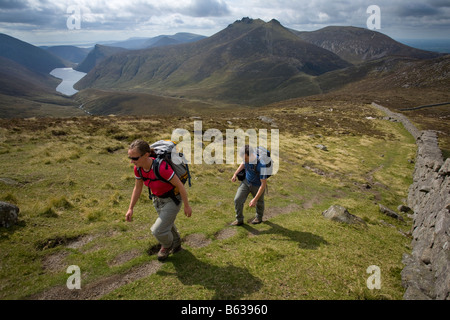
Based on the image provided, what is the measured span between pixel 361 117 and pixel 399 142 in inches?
880

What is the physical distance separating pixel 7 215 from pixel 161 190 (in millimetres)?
6085

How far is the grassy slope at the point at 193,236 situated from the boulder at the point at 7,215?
11.8 inches

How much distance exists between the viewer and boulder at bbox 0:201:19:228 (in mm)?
8109

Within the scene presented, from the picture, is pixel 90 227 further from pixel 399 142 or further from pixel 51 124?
pixel 399 142

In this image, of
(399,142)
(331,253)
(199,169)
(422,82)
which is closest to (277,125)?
(399,142)

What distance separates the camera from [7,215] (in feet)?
27.1

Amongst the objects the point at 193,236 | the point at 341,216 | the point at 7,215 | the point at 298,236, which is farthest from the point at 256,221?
the point at 7,215

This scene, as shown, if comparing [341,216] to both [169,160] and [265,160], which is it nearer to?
[265,160]

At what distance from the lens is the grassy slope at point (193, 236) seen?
21.7ft

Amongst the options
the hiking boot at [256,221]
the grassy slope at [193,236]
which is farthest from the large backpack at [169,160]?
the hiking boot at [256,221]

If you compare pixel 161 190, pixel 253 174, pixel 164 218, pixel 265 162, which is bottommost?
pixel 164 218

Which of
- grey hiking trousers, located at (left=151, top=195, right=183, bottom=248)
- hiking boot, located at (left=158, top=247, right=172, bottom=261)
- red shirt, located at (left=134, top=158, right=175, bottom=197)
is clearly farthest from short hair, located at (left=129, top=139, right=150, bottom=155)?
hiking boot, located at (left=158, top=247, right=172, bottom=261)

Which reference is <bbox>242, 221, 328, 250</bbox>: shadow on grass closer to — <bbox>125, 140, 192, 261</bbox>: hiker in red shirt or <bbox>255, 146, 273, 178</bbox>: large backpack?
<bbox>255, 146, 273, 178</bbox>: large backpack
